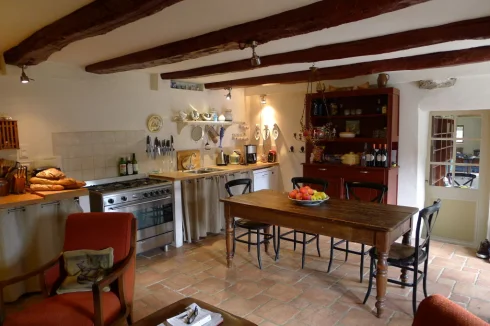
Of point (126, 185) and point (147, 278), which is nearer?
point (147, 278)

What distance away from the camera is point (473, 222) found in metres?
4.64

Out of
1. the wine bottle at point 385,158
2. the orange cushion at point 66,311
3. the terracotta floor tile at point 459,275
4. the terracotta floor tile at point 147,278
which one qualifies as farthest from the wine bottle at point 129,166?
the terracotta floor tile at point 459,275

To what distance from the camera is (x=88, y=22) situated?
2.21 m

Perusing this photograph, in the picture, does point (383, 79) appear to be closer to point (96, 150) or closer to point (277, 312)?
point (277, 312)

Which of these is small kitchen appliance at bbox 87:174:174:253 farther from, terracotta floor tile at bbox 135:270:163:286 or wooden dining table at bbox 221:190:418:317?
wooden dining table at bbox 221:190:418:317

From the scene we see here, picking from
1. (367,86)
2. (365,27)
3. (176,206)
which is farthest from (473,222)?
(176,206)

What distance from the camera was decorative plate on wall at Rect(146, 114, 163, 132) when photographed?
4809 millimetres

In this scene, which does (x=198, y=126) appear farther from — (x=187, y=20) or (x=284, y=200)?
(x=187, y=20)

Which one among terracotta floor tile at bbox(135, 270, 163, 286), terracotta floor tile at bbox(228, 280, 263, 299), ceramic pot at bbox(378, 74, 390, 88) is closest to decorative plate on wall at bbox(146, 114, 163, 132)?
terracotta floor tile at bbox(135, 270, 163, 286)

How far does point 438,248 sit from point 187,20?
160 inches

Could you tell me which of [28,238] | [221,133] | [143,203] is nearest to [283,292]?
[143,203]

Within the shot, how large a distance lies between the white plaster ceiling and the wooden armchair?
4.83ft

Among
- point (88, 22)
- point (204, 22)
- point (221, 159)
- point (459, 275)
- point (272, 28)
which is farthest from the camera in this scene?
point (221, 159)

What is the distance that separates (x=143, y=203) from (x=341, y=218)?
2.35 metres
